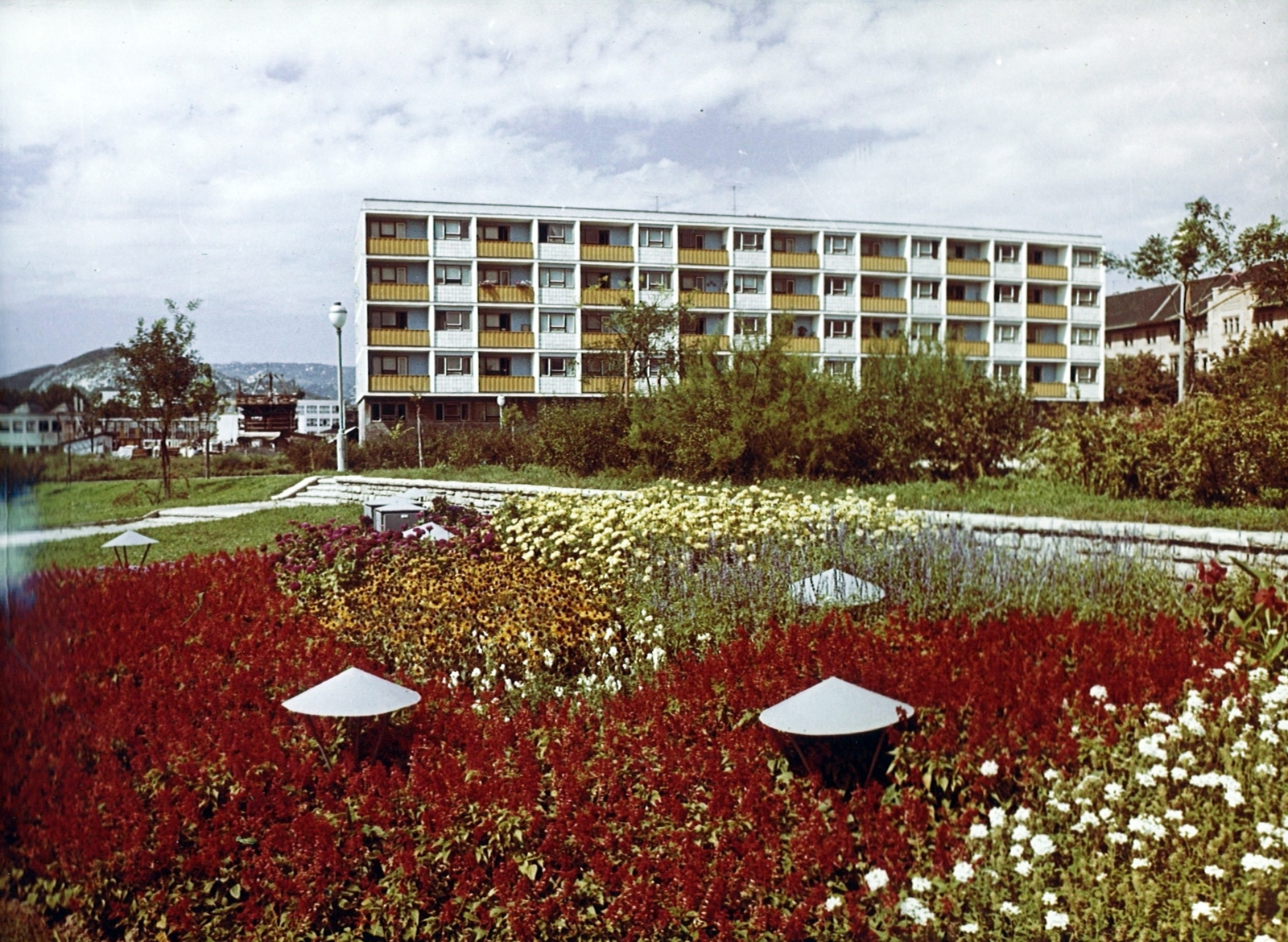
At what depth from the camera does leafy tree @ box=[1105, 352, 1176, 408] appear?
3253 cm

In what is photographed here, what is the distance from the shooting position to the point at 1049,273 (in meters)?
30.8

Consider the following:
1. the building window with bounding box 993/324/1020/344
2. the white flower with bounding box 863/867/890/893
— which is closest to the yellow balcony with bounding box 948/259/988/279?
the building window with bounding box 993/324/1020/344

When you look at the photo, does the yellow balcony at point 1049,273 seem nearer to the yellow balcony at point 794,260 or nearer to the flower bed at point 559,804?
the yellow balcony at point 794,260

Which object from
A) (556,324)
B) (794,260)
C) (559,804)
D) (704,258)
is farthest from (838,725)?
(794,260)

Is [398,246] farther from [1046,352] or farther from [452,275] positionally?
[1046,352]

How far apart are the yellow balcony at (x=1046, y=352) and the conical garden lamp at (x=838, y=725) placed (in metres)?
29.6

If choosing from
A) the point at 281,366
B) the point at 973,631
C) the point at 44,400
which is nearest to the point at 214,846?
the point at 44,400

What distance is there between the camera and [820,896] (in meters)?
2.88

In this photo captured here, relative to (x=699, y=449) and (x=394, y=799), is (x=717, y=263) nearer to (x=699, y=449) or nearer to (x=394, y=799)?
(x=699, y=449)

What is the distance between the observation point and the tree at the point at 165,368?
884 centimetres

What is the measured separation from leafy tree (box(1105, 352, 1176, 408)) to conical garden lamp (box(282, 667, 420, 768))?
32.2 metres

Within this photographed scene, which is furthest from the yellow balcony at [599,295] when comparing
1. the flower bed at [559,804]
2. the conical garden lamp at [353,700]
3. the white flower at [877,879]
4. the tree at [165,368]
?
the white flower at [877,879]

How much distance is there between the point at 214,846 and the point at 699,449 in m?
9.87

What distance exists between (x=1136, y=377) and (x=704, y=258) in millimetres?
16284
